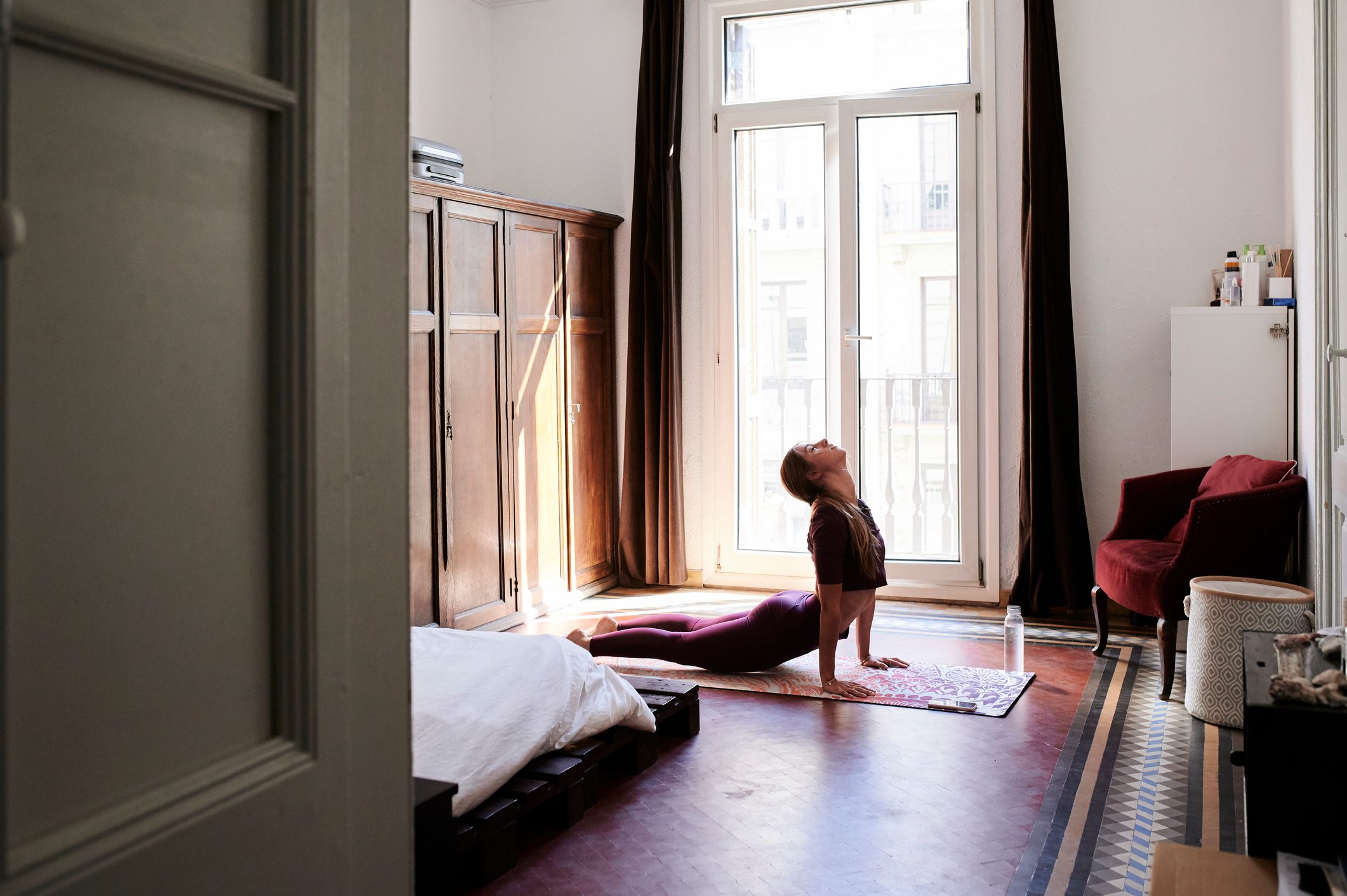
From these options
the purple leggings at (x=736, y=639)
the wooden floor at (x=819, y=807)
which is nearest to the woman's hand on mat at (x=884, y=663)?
the purple leggings at (x=736, y=639)

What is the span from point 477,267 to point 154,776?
4186mm

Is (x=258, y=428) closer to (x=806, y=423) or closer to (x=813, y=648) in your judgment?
(x=813, y=648)

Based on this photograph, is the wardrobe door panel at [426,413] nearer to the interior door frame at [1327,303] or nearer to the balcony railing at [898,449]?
the balcony railing at [898,449]

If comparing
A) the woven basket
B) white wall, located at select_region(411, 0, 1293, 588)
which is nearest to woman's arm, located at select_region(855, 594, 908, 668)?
the woven basket

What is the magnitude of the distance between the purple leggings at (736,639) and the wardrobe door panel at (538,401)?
3.51ft

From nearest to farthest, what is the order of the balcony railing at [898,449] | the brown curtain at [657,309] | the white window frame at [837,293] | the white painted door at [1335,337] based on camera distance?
the white painted door at [1335,337] < the white window frame at [837,293] < the balcony railing at [898,449] < the brown curtain at [657,309]

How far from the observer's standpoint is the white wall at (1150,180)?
4.84 metres

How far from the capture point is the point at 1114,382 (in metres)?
5.12

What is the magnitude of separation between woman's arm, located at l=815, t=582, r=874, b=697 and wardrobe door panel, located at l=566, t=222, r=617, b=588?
1978 mm

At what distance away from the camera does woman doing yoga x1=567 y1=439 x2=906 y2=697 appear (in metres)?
3.76

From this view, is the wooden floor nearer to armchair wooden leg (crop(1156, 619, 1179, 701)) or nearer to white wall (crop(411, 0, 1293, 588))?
armchair wooden leg (crop(1156, 619, 1179, 701))

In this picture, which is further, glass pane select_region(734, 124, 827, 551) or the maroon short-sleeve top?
glass pane select_region(734, 124, 827, 551)

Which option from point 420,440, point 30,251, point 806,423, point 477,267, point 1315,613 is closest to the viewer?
point 30,251

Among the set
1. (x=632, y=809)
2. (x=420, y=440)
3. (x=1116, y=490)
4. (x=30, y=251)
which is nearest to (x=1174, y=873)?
(x=632, y=809)
